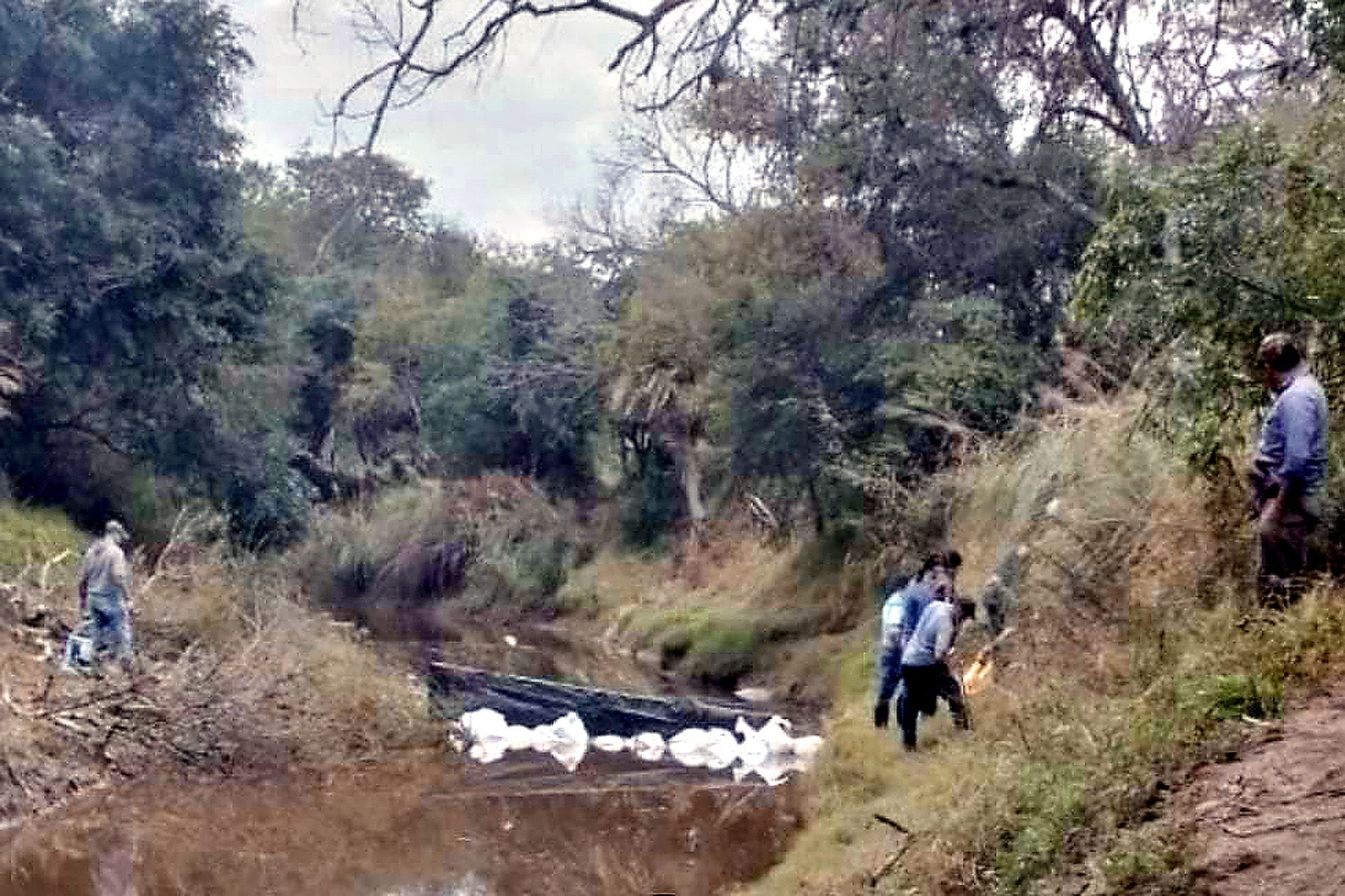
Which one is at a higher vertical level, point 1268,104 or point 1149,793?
point 1268,104

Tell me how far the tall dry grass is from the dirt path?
152 mm

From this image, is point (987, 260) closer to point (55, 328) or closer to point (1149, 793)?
point (55, 328)

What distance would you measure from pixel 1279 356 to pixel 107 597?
1216cm

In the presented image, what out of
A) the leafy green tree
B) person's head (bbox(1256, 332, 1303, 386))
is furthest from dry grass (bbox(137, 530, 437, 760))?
person's head (bbox(1256, 332, 1303, 386))

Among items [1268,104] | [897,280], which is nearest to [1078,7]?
[1268,104]

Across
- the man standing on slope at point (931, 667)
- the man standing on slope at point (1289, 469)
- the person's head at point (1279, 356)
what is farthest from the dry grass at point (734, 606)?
the person's head at point (1279, 356)

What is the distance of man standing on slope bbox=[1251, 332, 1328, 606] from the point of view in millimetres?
8250

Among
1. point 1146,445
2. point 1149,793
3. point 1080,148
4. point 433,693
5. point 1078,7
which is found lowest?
point 433,693

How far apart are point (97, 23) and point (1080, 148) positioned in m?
14.5

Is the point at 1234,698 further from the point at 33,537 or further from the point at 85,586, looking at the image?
the point at 33,537

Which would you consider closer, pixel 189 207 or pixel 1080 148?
pixel 1080 148

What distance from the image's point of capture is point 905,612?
13.2 metres

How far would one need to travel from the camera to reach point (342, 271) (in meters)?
44.6

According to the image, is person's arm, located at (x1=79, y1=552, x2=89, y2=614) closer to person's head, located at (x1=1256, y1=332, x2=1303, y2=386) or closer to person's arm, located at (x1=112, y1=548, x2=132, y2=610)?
A: person's arm, located at (x1=112, y1=548, x2=132, y2=610)
